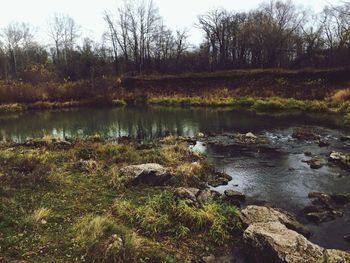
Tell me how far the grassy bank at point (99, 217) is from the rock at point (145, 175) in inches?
9.0

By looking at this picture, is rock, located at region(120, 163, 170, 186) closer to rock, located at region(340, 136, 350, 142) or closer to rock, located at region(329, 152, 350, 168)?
rock, located at region(329, 152, 350, 168)

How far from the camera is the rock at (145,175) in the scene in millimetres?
10867

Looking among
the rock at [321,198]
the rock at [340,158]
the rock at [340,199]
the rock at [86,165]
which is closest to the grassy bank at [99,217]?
the rock at [86,165]

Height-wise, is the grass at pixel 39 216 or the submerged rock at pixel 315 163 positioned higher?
the grass at pixel 39 216

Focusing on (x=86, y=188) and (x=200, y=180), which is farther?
(x=200, y=180)

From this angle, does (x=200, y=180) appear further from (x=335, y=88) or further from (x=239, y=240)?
(x=335, y=88)

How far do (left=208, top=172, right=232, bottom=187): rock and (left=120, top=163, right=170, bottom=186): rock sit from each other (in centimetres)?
161

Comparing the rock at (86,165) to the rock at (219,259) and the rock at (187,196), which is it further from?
the rock at (219,259)

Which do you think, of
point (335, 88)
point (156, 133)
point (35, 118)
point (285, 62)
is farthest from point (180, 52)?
point (156, 133)

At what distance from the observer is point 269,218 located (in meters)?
8.23

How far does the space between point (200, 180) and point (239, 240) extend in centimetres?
426

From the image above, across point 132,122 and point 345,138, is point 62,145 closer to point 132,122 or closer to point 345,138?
point 132,122

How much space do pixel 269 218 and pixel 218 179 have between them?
3992 millimetres

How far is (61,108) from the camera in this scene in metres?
35.6
